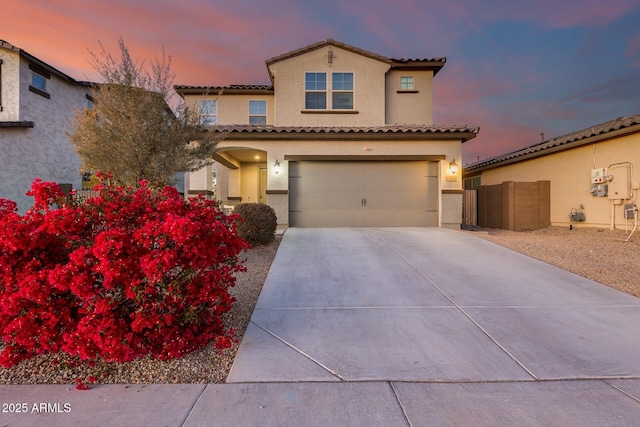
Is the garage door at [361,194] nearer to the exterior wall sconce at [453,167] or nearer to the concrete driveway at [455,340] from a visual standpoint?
the exterior wall sconce at [453,167]

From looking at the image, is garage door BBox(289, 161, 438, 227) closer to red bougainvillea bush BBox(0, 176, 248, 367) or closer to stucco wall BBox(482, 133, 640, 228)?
stucco wall BBox(482, 133, 640, 228)

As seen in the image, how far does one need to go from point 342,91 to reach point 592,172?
9.67 m

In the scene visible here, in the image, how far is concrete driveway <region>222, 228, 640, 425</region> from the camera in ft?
8.07

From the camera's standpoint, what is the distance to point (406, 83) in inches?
539

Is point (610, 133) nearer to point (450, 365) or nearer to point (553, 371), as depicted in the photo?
point (553, 371)

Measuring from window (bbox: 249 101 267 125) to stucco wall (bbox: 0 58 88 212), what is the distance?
729 cm

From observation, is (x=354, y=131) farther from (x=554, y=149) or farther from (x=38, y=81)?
(x=38, y=81)

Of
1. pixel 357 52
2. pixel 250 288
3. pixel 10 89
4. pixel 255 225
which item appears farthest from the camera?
pixel 357 52

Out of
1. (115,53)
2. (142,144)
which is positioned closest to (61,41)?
(115,53)

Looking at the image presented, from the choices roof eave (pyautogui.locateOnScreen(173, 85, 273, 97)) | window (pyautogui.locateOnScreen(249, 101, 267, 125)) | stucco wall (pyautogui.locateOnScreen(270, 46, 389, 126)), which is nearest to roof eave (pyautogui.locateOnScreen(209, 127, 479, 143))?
stucco wall (pyautogui.locateOnScreen(270, 46, 389, 126))

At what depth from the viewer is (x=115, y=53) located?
7184 mm

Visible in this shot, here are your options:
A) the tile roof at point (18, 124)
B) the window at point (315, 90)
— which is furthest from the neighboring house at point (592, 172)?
the tile roof at point (18, 124)

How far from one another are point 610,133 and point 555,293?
8001mm

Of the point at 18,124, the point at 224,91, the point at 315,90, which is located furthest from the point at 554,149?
the point at 18,124
